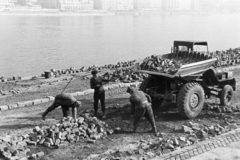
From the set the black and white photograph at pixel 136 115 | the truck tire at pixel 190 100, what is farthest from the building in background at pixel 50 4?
the truck tire at pixel 190 100

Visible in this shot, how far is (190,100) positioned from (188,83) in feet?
1.63

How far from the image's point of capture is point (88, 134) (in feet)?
26.4

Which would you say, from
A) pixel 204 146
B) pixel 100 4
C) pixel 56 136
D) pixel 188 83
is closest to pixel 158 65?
pixel 188 83

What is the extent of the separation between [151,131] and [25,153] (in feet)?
10.7

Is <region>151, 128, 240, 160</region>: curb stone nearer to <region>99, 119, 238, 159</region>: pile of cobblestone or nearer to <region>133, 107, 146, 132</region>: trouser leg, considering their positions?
<region>99, 119, 238, 159</region>: pile of cobblestone

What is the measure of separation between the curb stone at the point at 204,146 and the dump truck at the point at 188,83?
1620 mm

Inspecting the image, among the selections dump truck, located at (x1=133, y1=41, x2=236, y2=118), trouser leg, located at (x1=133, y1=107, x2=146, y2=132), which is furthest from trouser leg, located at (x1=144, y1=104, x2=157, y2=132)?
dump truck, located at (x1=133, y1=41, x2=236, y2=118)

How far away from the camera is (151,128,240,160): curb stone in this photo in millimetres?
6672

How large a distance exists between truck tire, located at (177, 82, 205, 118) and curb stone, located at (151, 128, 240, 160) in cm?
152

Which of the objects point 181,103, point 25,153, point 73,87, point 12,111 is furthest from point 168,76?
point 73,87

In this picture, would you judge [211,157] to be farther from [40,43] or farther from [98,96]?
[40,43]

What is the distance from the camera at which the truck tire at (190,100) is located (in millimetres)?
9078

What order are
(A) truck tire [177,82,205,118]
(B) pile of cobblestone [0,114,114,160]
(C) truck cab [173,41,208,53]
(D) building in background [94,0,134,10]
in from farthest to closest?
(D) building in background [94,0,134,10]
(C) truck cab [173,41,208,53]
(A) truck tire [177,82,205,118]
(B) pile of cobblestone [0,114,114,160]

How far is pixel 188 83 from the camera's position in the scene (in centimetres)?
930
